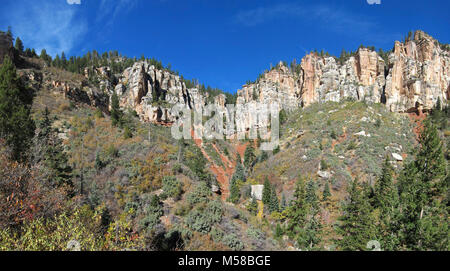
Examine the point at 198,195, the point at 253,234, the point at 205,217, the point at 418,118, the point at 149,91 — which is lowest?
the point at 253,234

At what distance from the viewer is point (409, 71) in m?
60.1

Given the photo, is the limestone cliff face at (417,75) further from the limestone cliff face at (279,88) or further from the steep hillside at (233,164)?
the limestone cliff face at (279,88)

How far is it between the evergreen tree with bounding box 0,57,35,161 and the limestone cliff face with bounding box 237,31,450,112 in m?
71.9

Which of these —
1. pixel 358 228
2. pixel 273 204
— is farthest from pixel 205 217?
pixel 273 204

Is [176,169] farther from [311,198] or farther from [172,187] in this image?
[311,198]

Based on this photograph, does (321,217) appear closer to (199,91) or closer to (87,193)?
(87,193)

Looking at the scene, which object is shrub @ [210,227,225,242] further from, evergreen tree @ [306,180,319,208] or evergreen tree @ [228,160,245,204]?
evergreen tree @ [228,160,245,204]

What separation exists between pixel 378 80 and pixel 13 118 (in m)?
82.4

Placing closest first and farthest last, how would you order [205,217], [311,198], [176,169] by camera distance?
[205,217] < [176,169] < [311,198]

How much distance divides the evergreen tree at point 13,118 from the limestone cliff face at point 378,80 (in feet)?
236

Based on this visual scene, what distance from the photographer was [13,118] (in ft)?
53.0

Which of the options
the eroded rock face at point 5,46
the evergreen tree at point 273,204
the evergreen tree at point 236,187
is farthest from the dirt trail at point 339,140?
the eroded rock face at point 5,46

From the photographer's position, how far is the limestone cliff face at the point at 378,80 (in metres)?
58.2
